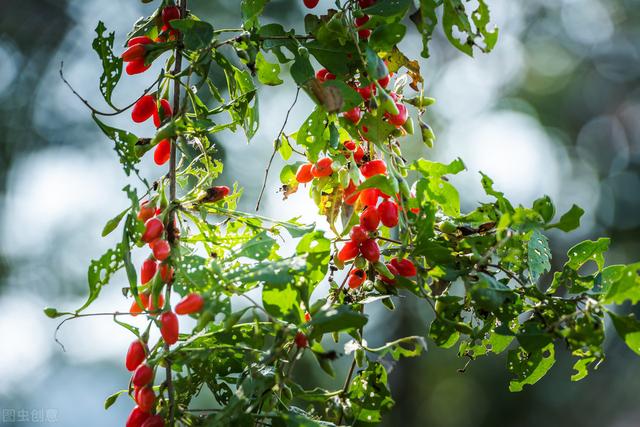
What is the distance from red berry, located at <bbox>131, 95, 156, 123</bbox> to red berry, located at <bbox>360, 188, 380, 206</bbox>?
0.31m

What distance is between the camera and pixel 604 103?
251 inches

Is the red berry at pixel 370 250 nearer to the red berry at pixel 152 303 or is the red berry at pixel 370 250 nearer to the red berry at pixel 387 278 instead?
the red berry at pixel 387 278

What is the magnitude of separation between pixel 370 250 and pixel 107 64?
1.31ft

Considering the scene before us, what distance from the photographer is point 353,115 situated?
90 cm

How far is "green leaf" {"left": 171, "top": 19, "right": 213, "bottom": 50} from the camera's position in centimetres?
83

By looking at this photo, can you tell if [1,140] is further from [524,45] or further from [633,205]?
[633,205]

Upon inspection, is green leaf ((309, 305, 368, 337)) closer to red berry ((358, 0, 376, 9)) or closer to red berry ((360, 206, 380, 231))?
red berry ((360, 206, 380, 231))

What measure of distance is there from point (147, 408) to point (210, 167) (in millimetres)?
326

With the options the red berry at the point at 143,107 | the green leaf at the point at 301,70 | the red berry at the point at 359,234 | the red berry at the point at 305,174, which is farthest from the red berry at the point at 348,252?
the red berry at the point at 143,107

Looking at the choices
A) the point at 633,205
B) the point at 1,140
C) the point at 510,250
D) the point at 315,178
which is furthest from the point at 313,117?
the point at 633,205

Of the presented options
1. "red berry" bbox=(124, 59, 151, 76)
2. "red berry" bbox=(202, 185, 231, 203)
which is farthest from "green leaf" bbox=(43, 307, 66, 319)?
"red berry" bbox=(124, 59, 151, 76)

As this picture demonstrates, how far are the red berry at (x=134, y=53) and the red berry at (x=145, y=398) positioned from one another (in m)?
0.40

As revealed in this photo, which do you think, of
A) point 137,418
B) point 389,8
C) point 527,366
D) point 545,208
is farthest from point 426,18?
point 137,418

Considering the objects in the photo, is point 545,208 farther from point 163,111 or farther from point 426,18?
point 163,111
